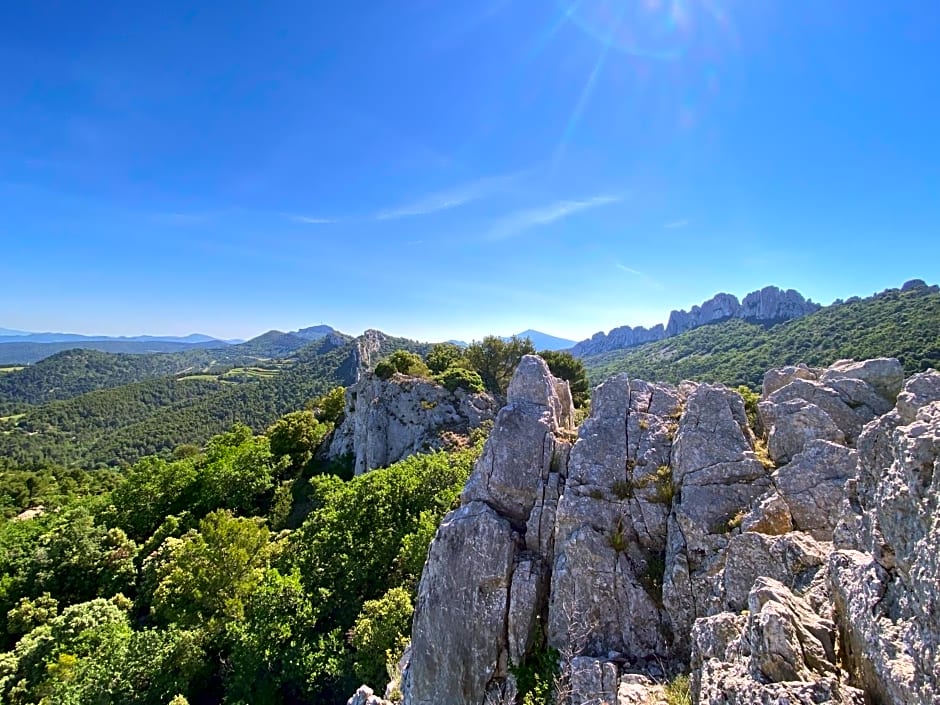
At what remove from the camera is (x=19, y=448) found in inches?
6880

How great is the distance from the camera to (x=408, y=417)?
148 ft

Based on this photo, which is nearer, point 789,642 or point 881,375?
point 789,642

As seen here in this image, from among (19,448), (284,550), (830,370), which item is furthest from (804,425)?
(19,448)

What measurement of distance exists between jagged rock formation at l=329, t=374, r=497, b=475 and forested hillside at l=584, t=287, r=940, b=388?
65.9 m

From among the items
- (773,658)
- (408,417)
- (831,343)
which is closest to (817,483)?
(773,658)

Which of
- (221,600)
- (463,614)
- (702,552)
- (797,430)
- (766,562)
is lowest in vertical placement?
(221,600)

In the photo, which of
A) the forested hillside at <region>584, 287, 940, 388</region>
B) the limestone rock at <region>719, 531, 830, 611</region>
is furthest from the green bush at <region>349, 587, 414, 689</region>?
the forested hillside at <region>584, 287, 940, 388</region>

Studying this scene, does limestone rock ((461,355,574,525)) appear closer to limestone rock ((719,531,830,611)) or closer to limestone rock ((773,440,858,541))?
limestone rock ((719,531,830,611))

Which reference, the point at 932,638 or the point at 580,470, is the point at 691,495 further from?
the point at 932,638

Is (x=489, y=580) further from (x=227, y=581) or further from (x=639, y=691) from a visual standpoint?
(x=227, y=581)

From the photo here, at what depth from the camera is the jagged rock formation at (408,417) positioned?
43.3m

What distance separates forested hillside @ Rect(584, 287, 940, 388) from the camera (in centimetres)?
9106

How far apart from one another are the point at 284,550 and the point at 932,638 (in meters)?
30.1

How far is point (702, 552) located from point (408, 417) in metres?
36.5
